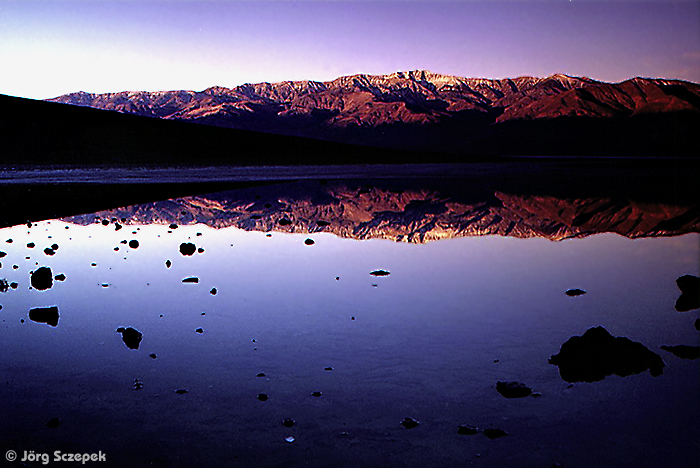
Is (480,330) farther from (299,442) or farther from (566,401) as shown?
(299,442)

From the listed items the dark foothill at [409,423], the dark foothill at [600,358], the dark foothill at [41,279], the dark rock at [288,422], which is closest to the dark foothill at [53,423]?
the dark rock at [288,422]

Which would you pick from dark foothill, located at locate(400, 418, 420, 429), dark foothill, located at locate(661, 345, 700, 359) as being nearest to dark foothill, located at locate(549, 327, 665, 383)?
dark foothill, located at locate(661, 345, 700, 359)

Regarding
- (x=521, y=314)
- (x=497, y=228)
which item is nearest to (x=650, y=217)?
(x=497, y=228)

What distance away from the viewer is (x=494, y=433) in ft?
18.8

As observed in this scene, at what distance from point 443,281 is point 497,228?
831 cm

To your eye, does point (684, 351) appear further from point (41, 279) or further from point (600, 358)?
point (41, 279)

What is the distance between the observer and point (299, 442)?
5.57 metres

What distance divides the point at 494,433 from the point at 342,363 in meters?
2.28

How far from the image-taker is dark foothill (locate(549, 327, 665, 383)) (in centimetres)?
727

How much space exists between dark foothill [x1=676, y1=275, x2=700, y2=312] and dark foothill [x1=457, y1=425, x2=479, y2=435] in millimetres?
5767

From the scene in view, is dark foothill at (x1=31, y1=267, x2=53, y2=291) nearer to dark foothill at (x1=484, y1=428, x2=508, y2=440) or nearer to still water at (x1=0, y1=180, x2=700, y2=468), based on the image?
still water at (x1=0, y1=180, x2=700, y2=468)

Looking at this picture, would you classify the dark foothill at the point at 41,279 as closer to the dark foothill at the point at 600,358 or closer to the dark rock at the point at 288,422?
the dark rock at the point at 288,422

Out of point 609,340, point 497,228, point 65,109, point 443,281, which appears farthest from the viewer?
point 65,109

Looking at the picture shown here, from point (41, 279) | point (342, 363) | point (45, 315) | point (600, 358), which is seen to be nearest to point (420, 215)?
point (41, 279)
